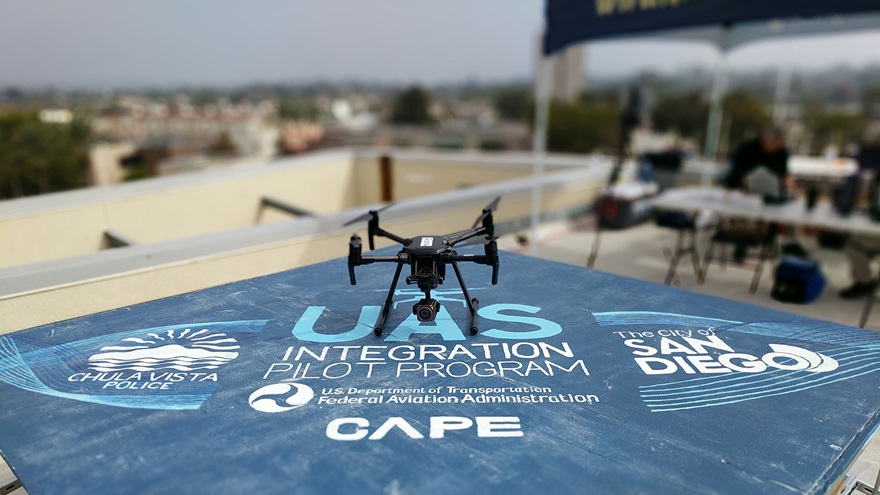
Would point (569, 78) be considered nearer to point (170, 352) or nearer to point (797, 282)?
point (797, 282)

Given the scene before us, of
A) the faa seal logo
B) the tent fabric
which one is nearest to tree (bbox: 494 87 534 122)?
the tent fabric

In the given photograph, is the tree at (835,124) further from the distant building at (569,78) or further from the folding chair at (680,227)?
the distant building at (569,78)

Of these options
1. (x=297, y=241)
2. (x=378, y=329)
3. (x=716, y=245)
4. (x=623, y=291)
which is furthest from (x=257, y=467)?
(x=716, y=245)

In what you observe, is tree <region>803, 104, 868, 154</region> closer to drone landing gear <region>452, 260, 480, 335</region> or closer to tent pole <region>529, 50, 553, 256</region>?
tent pole <region>529, 50, 553, 256</region>

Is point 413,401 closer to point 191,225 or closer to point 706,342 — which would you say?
point 706,342

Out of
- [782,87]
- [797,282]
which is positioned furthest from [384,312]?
[782,87]

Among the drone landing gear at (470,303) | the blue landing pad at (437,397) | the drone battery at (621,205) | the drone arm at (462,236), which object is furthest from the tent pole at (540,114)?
the drone landing gear at (470,303)
